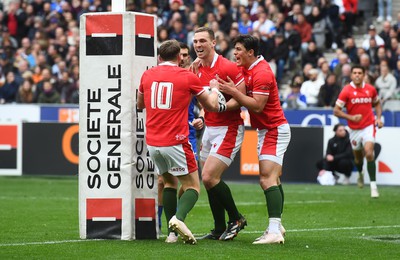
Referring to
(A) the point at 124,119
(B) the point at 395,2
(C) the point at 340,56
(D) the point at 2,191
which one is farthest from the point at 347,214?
(B) the point at 395,2

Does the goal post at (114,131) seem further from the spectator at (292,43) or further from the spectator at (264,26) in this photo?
the spectator at (264,26)

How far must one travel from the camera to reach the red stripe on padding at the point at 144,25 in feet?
38.2

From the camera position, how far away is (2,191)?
20.1 m

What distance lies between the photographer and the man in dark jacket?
2223cm

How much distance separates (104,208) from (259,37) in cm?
1698

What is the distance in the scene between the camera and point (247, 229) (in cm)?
1327

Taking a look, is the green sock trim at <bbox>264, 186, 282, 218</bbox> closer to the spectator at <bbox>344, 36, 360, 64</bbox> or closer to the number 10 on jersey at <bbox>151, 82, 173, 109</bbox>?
the number 10 on jersey at <bbox>151, 82, 173, 109</bbox>

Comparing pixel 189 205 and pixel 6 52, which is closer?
pixel 189 205

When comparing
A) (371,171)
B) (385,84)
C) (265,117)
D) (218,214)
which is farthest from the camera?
(385,84)

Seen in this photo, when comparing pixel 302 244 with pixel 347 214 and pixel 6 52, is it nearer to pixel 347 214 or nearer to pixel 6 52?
pixel 347 214

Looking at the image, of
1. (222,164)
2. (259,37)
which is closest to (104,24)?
(222,164)

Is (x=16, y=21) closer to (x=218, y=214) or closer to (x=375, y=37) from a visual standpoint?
(x=375, y=37)

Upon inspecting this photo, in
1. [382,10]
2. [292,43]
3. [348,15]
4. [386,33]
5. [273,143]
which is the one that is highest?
[382,10]

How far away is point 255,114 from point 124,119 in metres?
1.49
